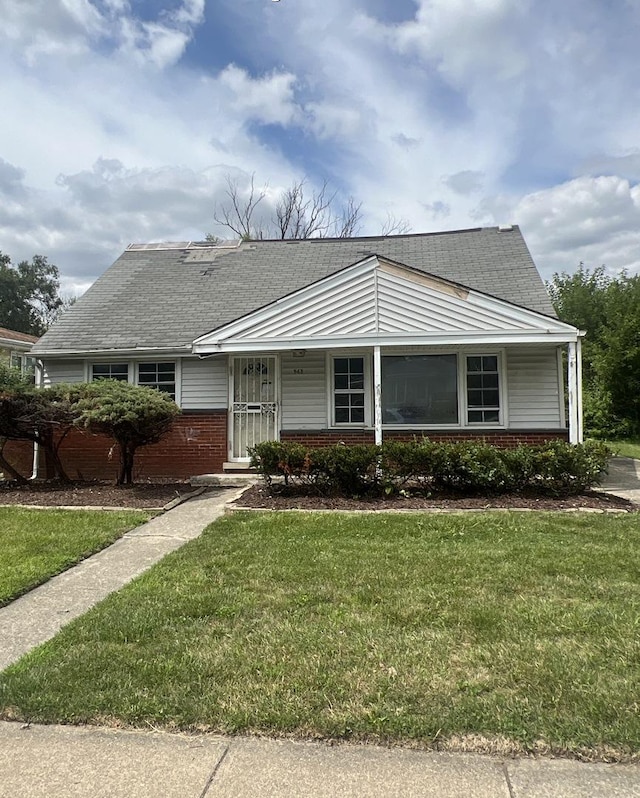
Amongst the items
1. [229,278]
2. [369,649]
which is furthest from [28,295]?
[369,649]

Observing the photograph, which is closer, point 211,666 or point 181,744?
point 181,744

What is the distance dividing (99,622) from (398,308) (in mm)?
7181

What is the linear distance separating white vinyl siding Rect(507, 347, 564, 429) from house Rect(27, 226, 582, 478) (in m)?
0.02

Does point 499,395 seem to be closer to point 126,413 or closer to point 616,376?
point 126,413

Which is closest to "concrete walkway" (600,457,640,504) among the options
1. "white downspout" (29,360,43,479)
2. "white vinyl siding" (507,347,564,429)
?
"white vinyl siding" (507,347,564,429)

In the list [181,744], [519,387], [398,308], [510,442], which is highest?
[398,308]

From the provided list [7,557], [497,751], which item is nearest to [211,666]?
[497,751]

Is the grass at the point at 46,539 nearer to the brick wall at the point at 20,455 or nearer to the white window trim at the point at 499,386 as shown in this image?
the brick wall at the point at 20,455

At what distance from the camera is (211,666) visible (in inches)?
135

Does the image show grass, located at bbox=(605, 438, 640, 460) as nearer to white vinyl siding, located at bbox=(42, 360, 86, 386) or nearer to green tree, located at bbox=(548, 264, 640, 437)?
green tree, located at bbox=(548, 264, 640, 437)

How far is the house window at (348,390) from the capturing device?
11.4 meters

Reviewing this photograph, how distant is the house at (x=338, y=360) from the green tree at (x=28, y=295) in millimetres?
41351

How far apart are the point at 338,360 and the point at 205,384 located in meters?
2.72

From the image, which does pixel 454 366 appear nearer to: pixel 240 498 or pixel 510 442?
pixel 510 442
